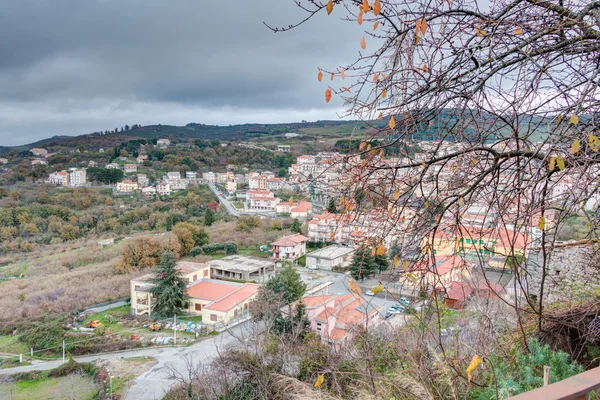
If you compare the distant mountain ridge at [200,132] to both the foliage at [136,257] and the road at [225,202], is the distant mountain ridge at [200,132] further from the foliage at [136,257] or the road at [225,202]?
the foliage at [136,257]

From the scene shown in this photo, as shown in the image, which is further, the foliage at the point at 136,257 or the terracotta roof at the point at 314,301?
the foliage at the point at 136,257

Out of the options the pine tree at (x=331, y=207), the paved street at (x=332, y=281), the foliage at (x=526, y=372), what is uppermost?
the pine tree at (x=331, y=207)

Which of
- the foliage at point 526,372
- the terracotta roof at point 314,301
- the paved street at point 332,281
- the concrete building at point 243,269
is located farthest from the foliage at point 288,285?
the foliage at point 526,372

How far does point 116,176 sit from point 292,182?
38271 millimetres

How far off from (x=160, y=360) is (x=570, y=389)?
35.2 ft

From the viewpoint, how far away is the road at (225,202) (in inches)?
1171

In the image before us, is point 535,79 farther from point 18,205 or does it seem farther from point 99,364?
point 18,205

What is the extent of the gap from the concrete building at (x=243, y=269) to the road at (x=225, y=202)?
34.5ft

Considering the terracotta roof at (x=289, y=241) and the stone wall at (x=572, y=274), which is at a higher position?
the stone wall at (x=572, y=274)

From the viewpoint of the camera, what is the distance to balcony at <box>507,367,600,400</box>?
0.73 metres

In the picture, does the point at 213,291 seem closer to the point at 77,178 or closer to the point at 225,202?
the point at 225,202

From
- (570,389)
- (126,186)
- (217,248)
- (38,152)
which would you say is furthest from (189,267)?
(38,152)

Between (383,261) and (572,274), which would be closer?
(572,274)

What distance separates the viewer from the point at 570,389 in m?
0.78
